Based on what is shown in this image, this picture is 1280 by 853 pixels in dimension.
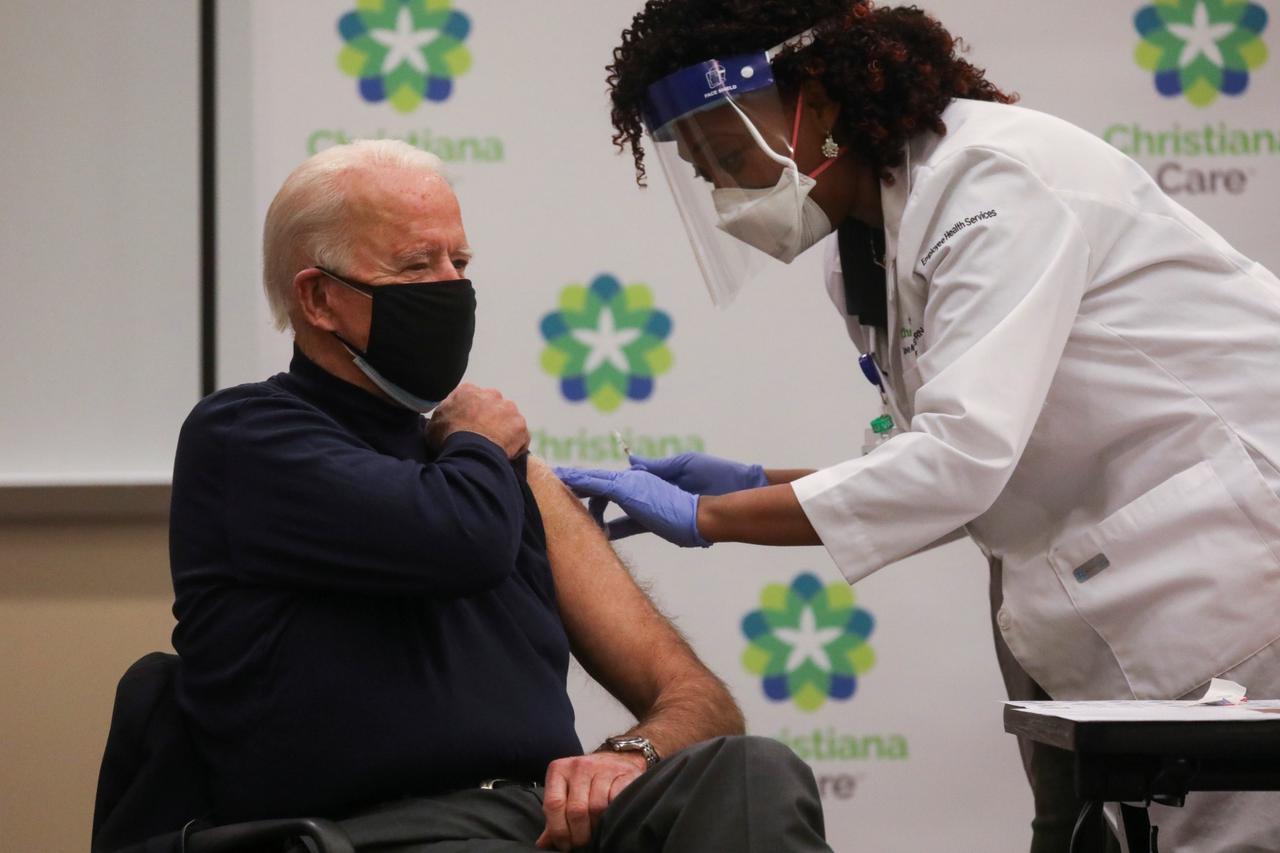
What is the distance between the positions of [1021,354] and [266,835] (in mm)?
961

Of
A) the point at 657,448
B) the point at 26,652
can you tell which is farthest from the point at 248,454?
the point at 26,652

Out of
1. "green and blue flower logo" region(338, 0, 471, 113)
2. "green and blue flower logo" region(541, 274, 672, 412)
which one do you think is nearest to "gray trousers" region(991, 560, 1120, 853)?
"green and blue flower logo" region(541, 274, 672, 412)

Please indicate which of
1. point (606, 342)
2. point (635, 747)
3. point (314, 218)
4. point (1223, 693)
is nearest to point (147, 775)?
point (635, 747)

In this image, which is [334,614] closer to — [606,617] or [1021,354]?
[606,617]

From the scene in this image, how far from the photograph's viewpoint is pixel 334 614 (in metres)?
1.48

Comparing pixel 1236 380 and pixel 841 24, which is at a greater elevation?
pixel 841 24

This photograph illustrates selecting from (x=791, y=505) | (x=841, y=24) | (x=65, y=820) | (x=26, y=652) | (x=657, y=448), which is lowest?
(x=65, y=820)

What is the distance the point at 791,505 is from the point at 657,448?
1.09m

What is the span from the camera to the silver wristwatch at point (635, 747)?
1.50 metres

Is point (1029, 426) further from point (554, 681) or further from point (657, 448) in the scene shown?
point (657, 448)

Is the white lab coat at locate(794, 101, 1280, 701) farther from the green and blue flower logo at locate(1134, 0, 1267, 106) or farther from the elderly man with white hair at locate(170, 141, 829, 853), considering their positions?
the green and blue flower logo at locate(1134, 0, 1267, 106)

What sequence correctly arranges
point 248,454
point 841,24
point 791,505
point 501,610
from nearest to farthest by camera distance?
point 248,454
point 501,610
point 791,505
point 841,24

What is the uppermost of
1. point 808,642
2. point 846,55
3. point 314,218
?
point 846,55

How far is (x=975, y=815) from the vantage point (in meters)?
2.82
